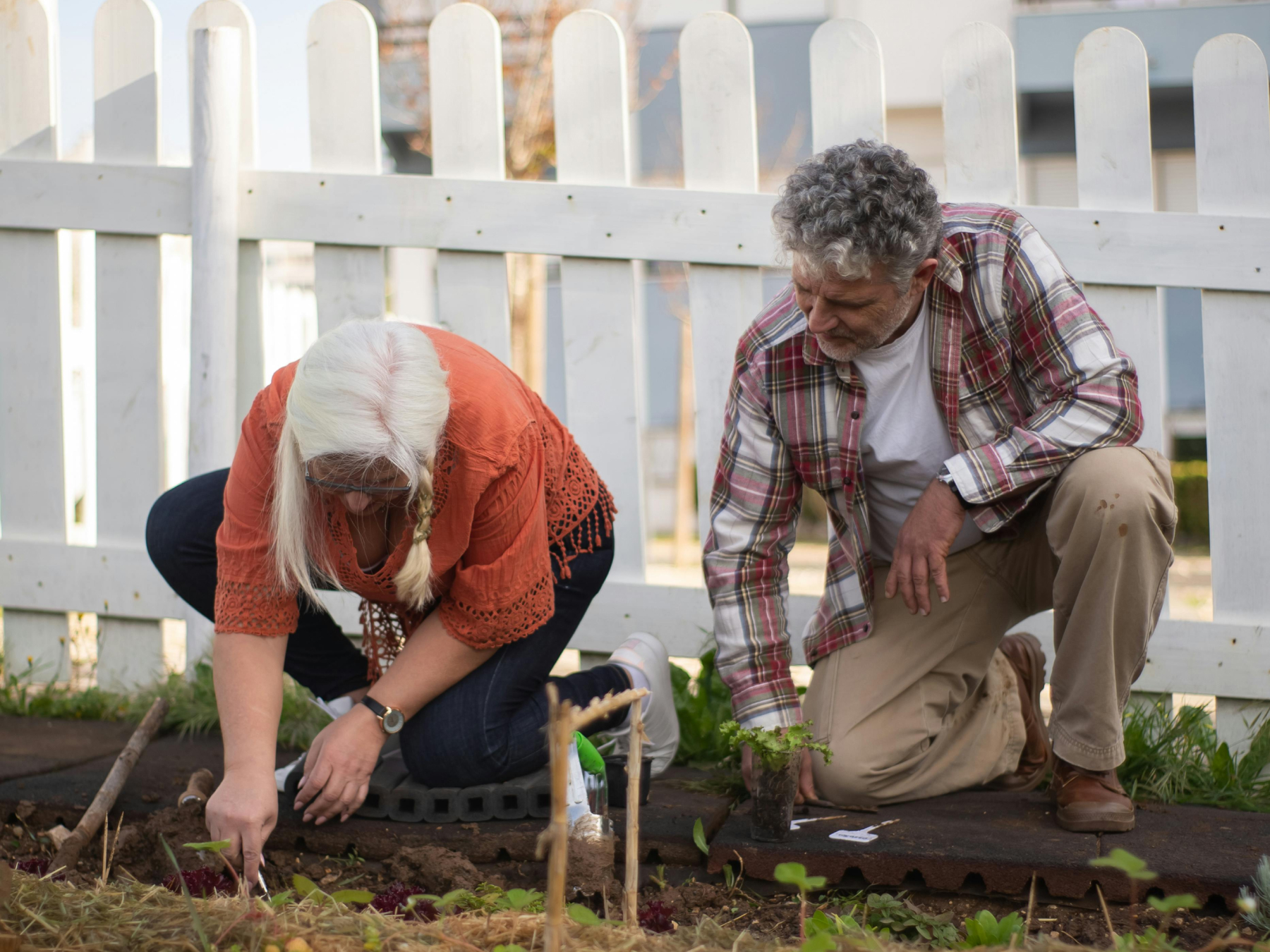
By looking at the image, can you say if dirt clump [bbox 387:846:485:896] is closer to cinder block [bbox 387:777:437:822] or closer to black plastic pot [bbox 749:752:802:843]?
cinder block [bbox 387:777:437:822]

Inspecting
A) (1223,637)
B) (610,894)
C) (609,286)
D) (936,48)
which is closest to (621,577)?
(609,286)

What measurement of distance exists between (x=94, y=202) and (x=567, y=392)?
152cm

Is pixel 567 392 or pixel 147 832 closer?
pixel 147 832

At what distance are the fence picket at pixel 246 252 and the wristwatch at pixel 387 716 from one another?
1199 mm

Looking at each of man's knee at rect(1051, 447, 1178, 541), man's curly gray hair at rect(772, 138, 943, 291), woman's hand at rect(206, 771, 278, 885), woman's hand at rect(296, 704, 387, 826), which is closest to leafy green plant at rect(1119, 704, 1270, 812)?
man's knee at rect(1051, 447, 1178, 541)

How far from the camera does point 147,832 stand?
6.96ft

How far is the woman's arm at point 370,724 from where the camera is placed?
211cm

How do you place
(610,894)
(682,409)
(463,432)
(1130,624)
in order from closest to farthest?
1. (610,894)
2. (463,432)
3. (1130,624)
4. (682,409)

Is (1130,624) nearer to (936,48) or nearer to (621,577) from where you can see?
(621,577)

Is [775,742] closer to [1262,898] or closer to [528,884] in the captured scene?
[528,884]

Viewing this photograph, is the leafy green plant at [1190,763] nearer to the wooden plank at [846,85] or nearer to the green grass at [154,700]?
the wooden plank at [846,85]

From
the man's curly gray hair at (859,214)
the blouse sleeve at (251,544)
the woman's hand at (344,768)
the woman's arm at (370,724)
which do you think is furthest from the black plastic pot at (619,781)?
the man's curly gray hair at (859,214)

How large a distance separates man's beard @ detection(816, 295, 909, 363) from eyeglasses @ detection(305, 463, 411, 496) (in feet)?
2.93

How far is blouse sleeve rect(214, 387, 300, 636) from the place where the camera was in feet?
6.64
